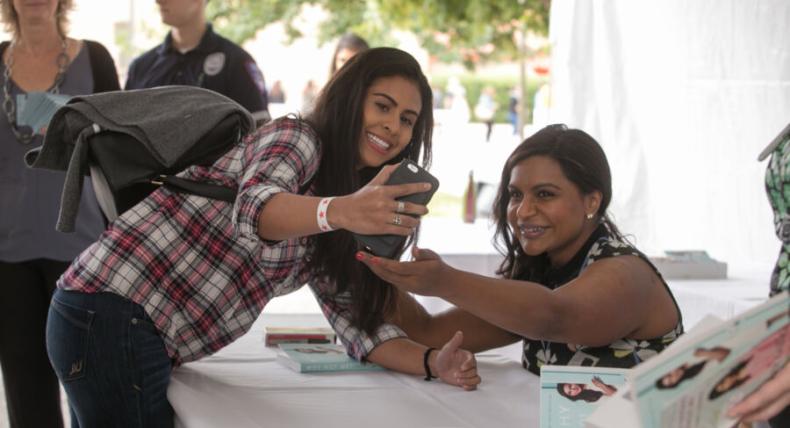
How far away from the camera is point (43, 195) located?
113 inches

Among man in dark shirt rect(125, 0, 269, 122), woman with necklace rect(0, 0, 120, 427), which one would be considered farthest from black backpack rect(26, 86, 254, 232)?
man in dark shirt rect(125, 0, 269, 122)

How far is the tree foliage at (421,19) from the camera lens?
8438mm

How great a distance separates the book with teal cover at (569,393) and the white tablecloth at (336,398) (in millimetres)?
341

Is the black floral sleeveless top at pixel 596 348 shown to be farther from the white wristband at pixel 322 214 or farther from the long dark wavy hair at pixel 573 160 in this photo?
the white wristband at pixel 322 214

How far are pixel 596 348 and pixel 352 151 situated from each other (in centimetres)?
65

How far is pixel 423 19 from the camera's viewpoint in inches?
349

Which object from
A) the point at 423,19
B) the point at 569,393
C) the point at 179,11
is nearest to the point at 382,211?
the point at 569,393

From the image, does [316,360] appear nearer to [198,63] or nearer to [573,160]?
[573,160]

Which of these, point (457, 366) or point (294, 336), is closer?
point (457, 366)

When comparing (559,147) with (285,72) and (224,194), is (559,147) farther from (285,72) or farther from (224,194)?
(285,72)

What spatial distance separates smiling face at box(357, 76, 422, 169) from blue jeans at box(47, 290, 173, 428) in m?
0.57

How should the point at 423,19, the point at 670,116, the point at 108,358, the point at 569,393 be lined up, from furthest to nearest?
1. the point at 423,19
2. the point at 670,116
3. the point at 108,358
4. the point at 569,393

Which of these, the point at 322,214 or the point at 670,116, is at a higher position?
the point at 322,214

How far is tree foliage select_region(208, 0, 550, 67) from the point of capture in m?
8.44
